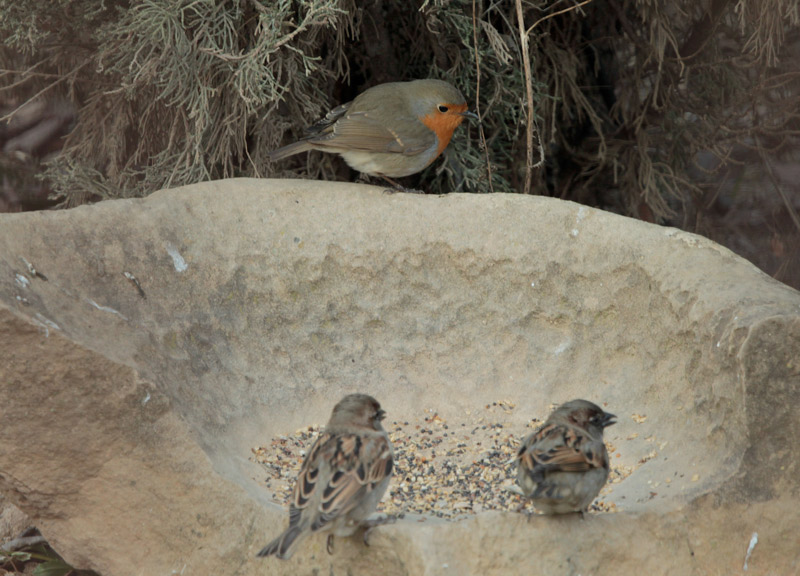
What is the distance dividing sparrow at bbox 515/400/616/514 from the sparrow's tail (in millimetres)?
866

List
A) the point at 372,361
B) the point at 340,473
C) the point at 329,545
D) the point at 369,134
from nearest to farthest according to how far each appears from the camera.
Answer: the point at 329,545 < the point at 340,473 < the point at 372,361 < the point at 369,134

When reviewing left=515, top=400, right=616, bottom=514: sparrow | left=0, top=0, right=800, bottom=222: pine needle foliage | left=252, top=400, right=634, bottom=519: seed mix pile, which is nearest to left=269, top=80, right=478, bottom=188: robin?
left=0, top=0, right=800, bottom=222: pine needle foliage

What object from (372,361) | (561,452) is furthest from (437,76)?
(561,452)

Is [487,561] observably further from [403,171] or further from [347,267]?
[403,171]

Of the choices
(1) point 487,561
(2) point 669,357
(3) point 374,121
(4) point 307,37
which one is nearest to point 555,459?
(1) point 487,561

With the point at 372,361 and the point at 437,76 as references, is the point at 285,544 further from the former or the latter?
the point at 437,76

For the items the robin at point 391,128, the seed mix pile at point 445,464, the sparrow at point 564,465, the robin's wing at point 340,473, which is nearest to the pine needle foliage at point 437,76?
the robin at point 391,128

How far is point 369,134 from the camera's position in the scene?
574 centimetres

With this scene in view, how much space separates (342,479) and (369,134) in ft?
9.22

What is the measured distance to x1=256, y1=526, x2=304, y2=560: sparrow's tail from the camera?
3168 millimetres

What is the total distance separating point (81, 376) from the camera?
369 centimetres

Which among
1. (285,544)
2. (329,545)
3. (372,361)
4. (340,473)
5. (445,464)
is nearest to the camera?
(285,544)

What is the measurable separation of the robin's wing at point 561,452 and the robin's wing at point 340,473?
0.55m

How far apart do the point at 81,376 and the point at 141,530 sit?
0.65 metres
